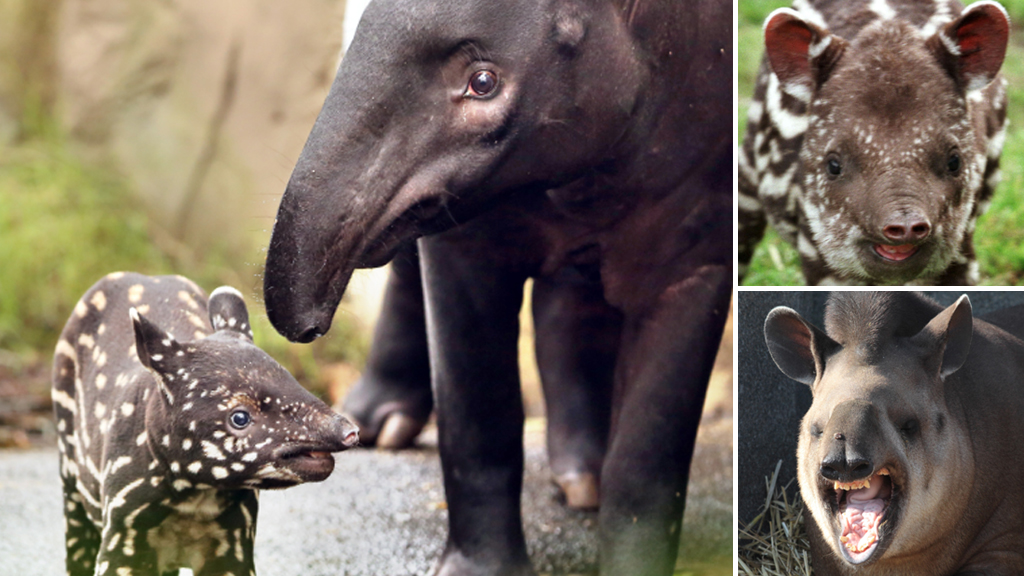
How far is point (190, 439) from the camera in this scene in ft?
9.21

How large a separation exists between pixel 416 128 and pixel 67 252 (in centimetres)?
582

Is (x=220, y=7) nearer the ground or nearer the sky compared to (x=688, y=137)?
nearer the sky

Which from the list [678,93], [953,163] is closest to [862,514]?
[953,163]

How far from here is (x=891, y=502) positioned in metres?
2.51

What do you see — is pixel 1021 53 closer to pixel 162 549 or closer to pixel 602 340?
pixel 602 340

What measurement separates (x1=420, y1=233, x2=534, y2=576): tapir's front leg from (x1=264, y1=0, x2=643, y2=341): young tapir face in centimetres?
54

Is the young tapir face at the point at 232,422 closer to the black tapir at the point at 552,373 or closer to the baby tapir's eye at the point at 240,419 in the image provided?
the baby tapir's eye at the point at 240,419

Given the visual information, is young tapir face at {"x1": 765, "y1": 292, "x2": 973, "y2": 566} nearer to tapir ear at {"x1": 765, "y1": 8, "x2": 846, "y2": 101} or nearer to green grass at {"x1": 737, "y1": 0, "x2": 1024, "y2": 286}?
green grass at {"x1": 737, "y1": 0, "x2": 1024, "y2": 286}

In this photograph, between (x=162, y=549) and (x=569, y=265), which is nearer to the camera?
(x=162, y=549)

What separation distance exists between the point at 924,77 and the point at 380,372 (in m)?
3.30

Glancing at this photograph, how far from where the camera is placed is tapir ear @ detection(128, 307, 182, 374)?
2803mm

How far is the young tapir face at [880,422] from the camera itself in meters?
2.47

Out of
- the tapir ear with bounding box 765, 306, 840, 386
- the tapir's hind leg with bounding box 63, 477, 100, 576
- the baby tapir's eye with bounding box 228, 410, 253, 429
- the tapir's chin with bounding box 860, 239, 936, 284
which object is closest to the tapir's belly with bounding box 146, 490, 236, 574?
the baby tapir's eye with bounding box 228, 410, 253, 429

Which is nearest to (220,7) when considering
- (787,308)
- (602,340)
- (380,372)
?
(380,372)
